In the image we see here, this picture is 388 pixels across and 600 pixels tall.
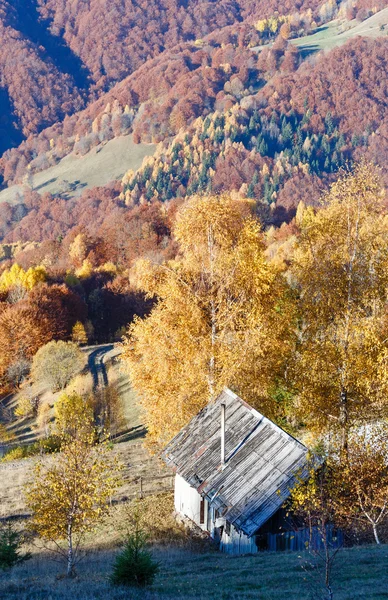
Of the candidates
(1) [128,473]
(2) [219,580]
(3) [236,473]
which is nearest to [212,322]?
(3) [236,473]

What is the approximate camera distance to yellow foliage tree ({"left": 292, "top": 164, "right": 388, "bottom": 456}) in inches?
851

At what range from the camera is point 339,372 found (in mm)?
21891

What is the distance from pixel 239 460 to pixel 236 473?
2.11 ft

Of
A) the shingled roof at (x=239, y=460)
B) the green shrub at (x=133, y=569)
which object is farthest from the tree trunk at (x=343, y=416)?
the green shrub at (x=133, y=569)

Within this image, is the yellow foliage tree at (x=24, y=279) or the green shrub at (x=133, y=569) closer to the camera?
the green shrub at (x=133, y=569)

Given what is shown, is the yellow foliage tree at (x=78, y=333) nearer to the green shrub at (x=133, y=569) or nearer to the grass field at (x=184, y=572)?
the grass field at (x=184, y=572)

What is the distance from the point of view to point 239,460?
24.1 m

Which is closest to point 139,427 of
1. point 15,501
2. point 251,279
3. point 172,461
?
point 15,501

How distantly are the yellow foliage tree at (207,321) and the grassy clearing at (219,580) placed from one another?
6876 mm

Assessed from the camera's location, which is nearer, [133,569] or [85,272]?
[133,569]

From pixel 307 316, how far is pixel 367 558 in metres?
8.85

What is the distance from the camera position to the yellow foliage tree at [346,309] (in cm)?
2161

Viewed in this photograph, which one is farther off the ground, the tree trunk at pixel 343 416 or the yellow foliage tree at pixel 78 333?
the yellow foliage tree at pixel 78 333

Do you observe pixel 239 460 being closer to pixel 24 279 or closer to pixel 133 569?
pixel 133 569
